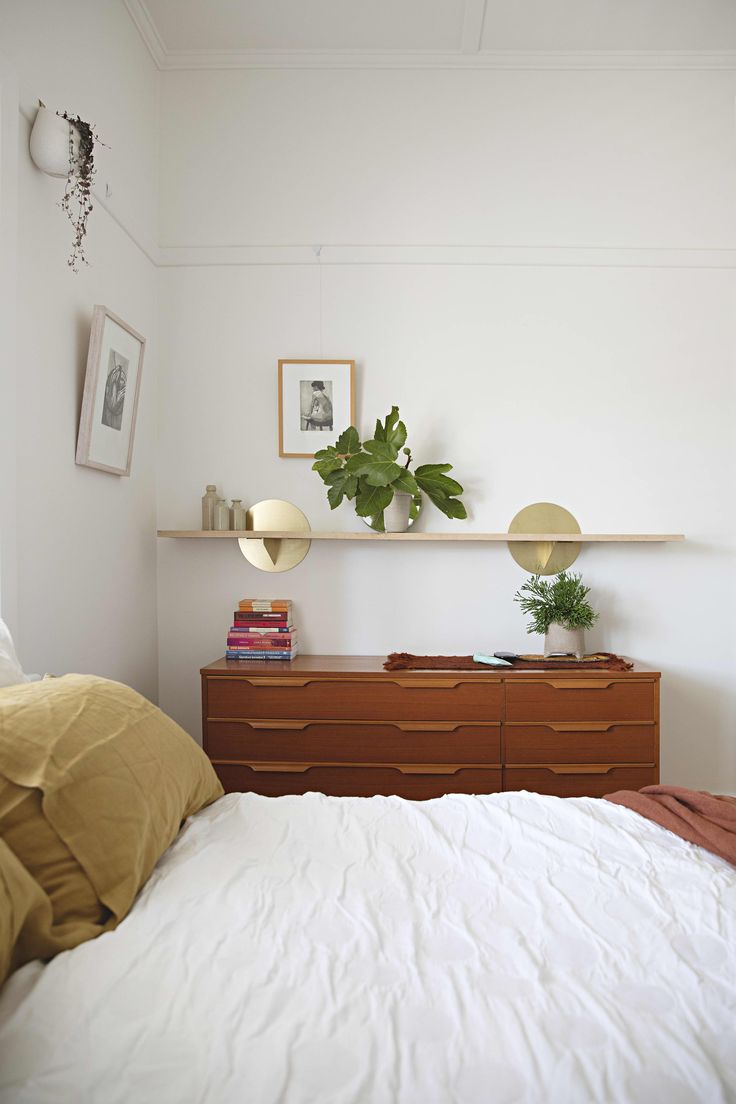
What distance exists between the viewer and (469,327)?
3.41 metres

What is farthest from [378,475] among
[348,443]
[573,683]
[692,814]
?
[692,814]

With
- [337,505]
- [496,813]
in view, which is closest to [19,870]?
[496,813]

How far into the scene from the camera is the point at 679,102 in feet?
→ 11.2

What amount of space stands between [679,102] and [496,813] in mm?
3304

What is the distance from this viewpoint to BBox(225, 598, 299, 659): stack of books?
126 inches

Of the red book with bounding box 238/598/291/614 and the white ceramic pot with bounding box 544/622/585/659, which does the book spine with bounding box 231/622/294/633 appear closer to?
the red book with bounding box 238/598/291/614

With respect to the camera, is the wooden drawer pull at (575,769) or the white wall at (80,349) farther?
the wooden drawer pull at (575,769)

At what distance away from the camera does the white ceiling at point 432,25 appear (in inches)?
122

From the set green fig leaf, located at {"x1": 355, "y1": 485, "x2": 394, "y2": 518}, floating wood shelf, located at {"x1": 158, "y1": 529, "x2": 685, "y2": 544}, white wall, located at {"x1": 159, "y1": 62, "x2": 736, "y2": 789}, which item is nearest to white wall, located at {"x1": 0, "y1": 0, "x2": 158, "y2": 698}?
white wall, located at {"x1": 159, "y1": 62, "x2": 736, "y2": 789}

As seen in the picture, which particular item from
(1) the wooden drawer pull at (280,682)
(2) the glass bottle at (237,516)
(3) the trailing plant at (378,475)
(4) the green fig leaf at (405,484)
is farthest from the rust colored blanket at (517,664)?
(2) the glass bottle at (237,516)

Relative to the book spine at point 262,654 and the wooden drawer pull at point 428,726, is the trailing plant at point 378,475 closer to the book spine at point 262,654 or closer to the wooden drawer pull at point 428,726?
the book spine at point 262,654

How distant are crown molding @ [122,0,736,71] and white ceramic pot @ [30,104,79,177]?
58.6 inches

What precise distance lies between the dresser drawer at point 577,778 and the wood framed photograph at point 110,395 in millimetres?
1871

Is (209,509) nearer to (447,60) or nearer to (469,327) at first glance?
(469,327)
